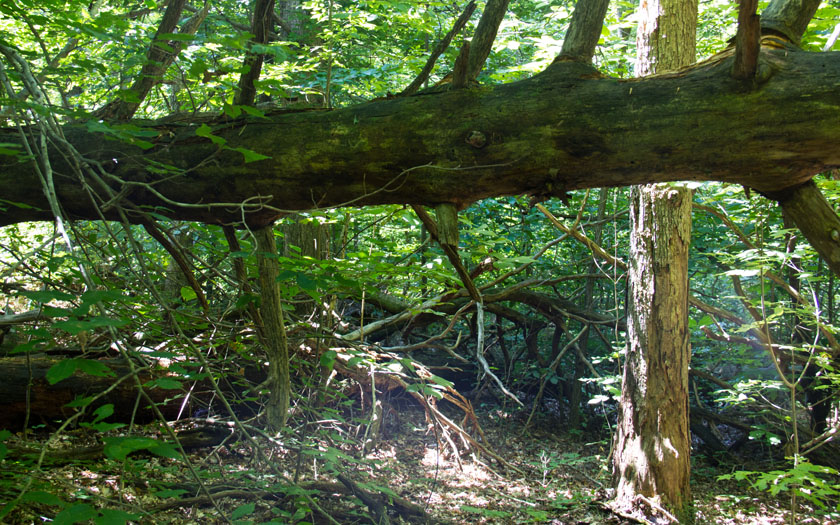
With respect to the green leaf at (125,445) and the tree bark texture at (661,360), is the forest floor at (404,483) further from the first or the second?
the green leaf at (125,445)

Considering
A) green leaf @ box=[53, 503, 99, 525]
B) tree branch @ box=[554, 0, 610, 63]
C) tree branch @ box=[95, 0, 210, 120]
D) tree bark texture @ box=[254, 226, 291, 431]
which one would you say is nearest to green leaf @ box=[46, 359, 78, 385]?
green leaf @ box=[53, 503, 99, 525]

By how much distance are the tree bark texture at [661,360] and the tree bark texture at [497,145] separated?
2415mm

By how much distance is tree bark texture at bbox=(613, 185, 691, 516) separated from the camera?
13.1ft

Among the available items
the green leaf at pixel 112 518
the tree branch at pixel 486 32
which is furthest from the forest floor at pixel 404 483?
the tree branch at pixel 486 32

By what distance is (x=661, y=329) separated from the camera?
4066mm

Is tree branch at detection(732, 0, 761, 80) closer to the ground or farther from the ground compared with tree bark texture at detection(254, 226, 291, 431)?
farther from the ground

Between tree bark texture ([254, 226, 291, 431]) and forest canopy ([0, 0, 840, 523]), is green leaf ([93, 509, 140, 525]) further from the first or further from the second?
tree bark texture ([254, 226, 291, 431])

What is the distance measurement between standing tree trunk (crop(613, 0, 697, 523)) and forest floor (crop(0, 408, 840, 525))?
330 mm

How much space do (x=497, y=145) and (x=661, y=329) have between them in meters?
2.89

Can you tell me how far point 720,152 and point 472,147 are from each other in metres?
0.78

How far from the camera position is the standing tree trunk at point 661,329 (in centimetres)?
397

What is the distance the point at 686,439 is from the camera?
4094mm

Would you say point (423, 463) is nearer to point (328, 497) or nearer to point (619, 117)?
point (328, 497)

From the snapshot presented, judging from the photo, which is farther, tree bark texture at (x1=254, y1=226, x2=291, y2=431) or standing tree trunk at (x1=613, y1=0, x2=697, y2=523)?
standing tree trunk at (x1=613, y1=0, x2=697, y2=523)
